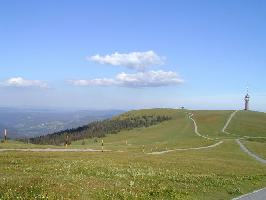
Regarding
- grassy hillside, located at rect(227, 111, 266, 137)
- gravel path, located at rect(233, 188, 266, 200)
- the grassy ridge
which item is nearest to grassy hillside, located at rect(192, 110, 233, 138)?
grassy hillside, located at rect(227, 111, 266, 137)

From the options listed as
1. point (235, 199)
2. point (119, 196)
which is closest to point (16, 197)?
point (119, 196)

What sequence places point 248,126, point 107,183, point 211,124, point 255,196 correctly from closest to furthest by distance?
point 107,183
point 255,196
point 248,126
point 211,124

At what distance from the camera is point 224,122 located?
17850 centimetres

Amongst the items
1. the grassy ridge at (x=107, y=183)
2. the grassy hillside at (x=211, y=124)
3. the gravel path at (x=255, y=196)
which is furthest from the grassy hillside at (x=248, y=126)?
the gravel path at (x=255, y=196)

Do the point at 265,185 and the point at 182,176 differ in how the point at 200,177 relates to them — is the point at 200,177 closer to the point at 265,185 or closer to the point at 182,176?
the point at 182,176

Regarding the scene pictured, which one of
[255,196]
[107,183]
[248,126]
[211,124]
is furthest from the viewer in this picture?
[211,124]

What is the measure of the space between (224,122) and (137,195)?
6201 inches

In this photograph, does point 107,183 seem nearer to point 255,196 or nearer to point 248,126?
point 255,196

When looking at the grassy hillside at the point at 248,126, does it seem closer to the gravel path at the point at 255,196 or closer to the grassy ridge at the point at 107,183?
the grassy ridge at the point at 107,183

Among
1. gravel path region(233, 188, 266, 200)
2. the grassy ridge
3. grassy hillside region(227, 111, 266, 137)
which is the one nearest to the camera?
the grassy ridge

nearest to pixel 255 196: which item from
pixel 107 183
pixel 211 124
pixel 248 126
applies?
pixel 107 183

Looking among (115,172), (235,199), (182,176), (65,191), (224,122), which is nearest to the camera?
(65,191)

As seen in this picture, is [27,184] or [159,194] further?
[159,194]

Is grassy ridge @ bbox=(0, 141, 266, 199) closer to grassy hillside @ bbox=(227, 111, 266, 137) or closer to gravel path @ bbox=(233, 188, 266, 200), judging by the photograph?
gravel path @ bbox=(233, 188, 266, 200)
